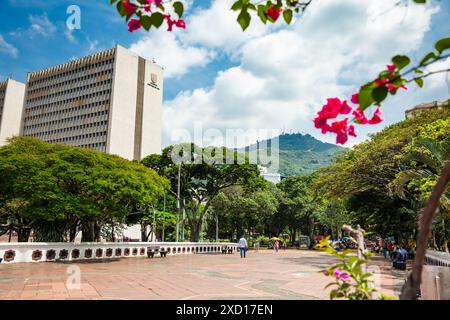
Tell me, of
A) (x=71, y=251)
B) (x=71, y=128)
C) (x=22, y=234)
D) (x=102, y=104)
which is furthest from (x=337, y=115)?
(x=71, y=128)

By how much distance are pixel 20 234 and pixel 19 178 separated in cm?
944

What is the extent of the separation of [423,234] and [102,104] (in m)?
76.0

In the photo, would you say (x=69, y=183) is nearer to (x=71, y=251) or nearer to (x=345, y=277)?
(x=71, y=251)

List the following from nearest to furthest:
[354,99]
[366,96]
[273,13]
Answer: [366,96], [354,99], [273,13]

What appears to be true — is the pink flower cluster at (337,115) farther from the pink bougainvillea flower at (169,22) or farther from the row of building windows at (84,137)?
the row of building windows at (84,137)

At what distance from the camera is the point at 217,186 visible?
3209 centimetres

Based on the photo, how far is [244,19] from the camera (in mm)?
2520

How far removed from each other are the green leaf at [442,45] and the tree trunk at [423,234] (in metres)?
0.59

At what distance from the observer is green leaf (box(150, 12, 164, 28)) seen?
94.3 inches

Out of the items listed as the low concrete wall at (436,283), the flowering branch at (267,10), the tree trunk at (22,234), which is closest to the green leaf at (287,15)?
the flowering branch at (267,10)
